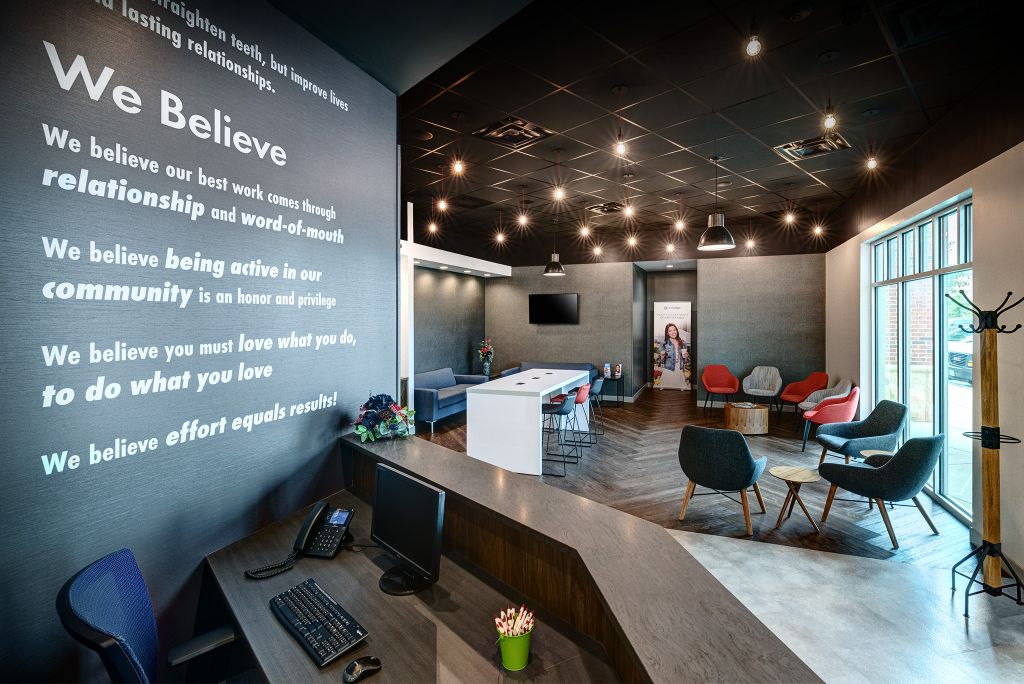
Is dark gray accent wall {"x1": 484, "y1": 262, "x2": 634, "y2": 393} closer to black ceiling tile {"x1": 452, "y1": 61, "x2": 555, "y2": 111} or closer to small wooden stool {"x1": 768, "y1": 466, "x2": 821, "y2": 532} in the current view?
small wooden stool {"x1": 768, "y1": 466, "x2": 821, "y2": 532}

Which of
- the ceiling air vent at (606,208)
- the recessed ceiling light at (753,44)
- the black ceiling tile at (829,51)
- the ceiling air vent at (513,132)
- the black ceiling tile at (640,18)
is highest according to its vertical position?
the ceiling air vent at (606,208)

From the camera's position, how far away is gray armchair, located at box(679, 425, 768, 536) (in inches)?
150

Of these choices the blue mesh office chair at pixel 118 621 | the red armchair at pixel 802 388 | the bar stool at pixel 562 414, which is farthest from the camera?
the red armchair at pixel 802 388

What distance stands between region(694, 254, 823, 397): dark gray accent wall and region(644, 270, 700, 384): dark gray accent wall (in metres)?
1.93

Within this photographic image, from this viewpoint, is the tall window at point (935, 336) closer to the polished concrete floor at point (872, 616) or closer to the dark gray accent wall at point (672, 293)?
the polished concrete floor at point (872, 616)

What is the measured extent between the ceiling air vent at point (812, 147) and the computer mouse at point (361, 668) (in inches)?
233

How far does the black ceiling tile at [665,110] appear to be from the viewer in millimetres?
4070

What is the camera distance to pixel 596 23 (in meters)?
3.04

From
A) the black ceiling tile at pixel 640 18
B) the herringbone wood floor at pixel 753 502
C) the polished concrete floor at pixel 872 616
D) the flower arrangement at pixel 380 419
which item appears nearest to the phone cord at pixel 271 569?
the flower arrangement at pixel 380 419

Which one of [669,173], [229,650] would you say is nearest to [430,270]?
[669,173]

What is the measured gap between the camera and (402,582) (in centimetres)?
173

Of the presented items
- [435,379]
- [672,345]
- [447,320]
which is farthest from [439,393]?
[672,345]

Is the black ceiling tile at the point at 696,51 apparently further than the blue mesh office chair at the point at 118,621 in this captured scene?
Yes

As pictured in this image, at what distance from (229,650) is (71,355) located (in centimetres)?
145
